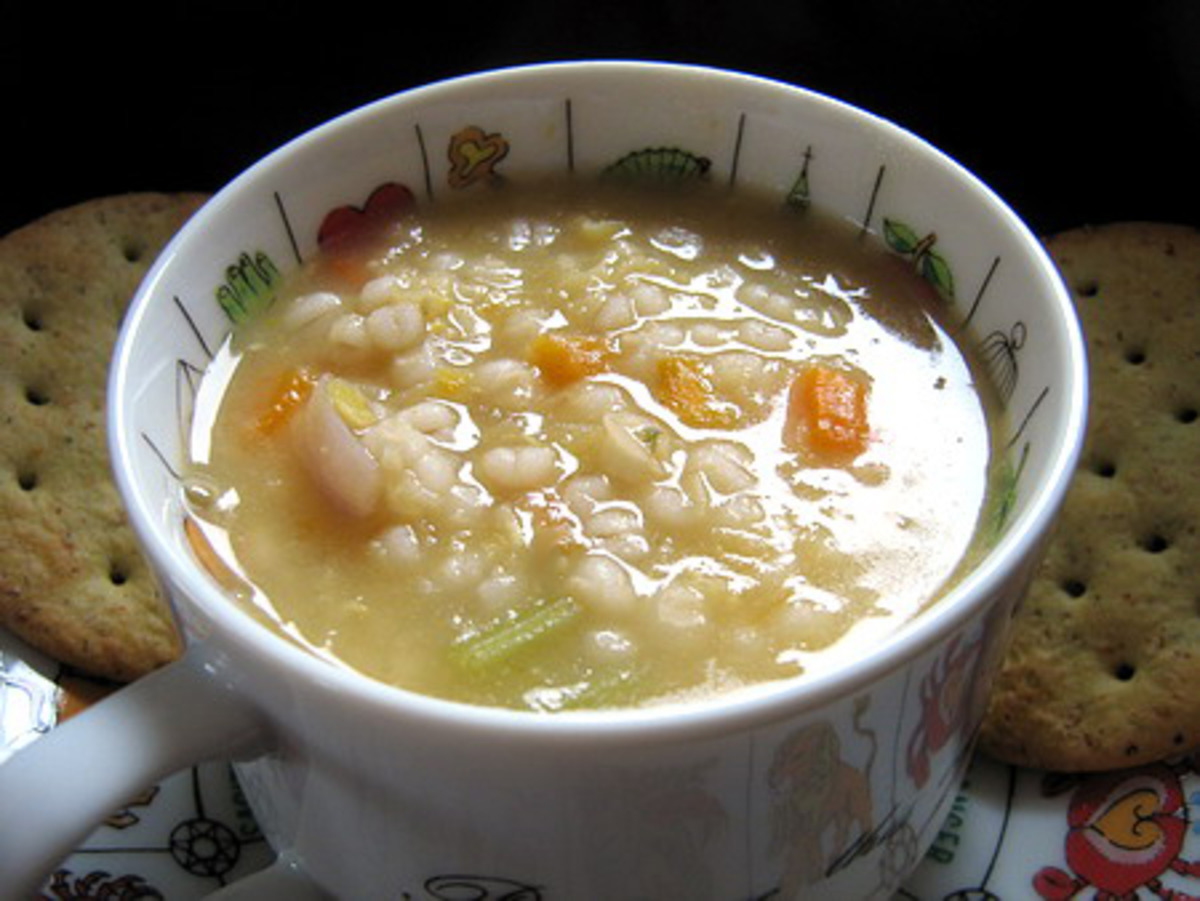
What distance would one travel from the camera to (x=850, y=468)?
1.36m

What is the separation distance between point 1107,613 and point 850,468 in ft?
1.33

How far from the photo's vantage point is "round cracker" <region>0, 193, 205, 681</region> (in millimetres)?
1585

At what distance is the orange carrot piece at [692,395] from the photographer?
4.62 ft

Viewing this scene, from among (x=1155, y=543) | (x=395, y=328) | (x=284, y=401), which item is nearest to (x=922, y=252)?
(x=1155, y=543)

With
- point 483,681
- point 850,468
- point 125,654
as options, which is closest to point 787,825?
point 483,681

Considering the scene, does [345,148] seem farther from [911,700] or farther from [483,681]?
[911,700]

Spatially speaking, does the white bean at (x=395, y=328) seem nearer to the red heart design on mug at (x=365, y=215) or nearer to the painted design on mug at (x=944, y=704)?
the red heart design on mug at (x=365, y=215)

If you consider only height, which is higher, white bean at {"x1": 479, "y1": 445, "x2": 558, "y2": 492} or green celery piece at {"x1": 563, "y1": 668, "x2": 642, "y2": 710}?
white bean at {"x1": 479, "y1": 445, "x2": 558, "y2": 492}

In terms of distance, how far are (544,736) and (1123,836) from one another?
2.45 ft

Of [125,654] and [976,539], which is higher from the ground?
[976,539]

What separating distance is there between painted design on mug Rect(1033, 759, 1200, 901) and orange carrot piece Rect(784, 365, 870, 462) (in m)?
0.44

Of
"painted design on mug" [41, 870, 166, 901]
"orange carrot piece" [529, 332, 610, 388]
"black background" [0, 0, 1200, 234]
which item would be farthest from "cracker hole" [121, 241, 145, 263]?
"painted design on mug" [41, 870, 166, 901]

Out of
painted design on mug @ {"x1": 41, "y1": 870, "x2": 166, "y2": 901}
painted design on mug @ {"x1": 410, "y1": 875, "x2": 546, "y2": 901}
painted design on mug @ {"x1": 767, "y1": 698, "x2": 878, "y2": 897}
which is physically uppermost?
painted design on mug @ {"x1": 767, "y1": 698, "x2": 878, "y2": 897}

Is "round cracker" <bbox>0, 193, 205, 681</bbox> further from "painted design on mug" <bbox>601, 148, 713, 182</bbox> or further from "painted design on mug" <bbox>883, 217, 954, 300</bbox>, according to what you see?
"painted design on mug" <bbox>883, 217, 954, 300</bbox>
